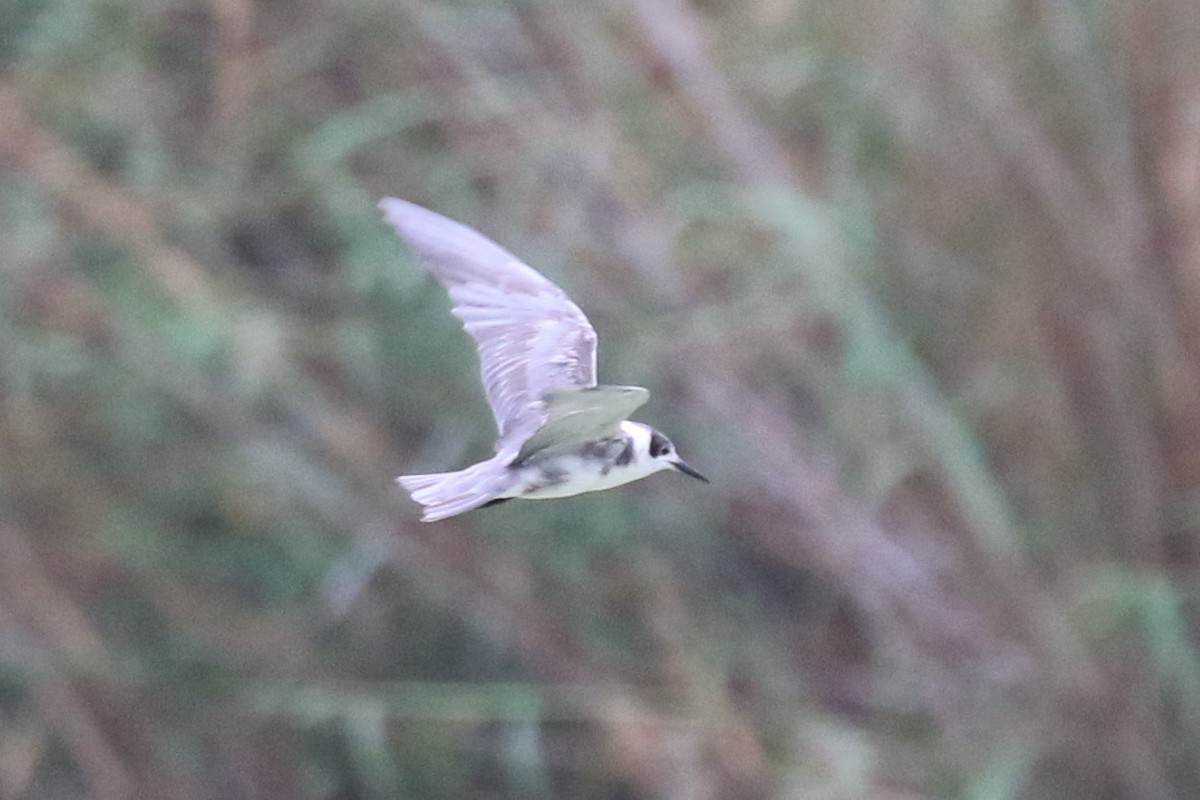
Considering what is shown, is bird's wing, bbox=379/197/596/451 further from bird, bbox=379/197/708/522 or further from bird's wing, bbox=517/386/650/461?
bird's wing, bbox=517/386/650/461

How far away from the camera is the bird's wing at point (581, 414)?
1.24 m

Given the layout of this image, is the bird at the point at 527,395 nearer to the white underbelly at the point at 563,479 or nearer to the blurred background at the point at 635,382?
the white underbelly at the point at 563,479

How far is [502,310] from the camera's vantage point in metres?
1.68

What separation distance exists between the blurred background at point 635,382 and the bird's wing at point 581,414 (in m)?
0.85

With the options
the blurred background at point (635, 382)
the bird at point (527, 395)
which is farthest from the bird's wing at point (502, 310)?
the blurred background at point (635, 382)

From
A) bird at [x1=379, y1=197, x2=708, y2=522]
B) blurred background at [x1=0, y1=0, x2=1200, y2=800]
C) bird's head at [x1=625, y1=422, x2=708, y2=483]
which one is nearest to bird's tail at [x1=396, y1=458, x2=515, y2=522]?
bird at [x1=379, y1=197, x2=708, y2=522]

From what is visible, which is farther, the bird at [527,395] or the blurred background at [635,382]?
the blurred background at [635,382]

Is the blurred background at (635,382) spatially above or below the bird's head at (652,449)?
above

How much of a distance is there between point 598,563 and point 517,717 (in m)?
0.23

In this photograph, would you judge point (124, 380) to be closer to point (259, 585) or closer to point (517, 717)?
point (259, 585)

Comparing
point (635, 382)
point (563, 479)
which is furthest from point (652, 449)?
point (635, 382)

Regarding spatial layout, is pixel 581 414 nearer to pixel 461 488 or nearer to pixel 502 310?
pixel 461 488

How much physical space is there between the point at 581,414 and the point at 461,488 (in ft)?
0.45

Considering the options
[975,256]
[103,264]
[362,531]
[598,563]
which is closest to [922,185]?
[975,256]
